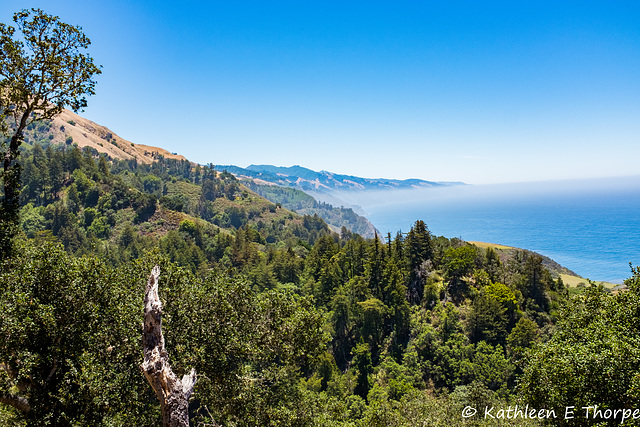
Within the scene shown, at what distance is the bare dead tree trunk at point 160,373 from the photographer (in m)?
7.62

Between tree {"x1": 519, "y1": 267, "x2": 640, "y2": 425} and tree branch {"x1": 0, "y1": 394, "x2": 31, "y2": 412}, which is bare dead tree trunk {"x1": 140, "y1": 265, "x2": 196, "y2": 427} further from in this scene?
tree {"x1": 519, "y1": 267, "x2": 640, "y2": 425}

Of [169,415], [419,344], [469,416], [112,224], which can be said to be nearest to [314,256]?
[419,344]

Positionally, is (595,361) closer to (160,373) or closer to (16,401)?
(160,373)

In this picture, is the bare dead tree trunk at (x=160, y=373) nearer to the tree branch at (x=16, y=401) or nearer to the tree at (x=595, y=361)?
the tree branch at (x=16, y=401)

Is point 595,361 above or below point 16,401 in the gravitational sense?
above

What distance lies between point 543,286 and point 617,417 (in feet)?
172

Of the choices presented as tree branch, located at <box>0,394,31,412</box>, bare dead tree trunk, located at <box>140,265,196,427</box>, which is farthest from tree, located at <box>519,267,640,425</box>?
tree branch, located at <box>0,394,31,412</box>

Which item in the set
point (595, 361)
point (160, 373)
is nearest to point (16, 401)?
point (160, 373)

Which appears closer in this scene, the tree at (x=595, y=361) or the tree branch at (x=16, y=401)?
the tree branch at (x=16, y=401)

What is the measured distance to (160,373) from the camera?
7609 millimetres

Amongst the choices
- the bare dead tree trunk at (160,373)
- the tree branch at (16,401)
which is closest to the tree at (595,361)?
the bare dead tree trunk at (160,373)

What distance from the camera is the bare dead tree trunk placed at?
7621 millimetres

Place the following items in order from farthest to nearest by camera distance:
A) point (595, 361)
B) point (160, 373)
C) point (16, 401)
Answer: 1. point (595, 361)
2. point (16, 401)
3. point (160, 373)

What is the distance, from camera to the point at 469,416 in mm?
23828
